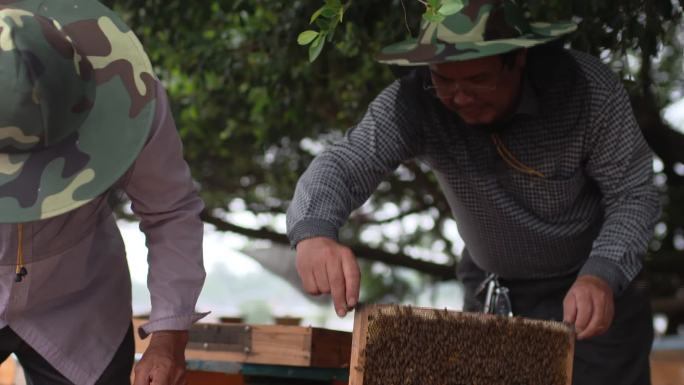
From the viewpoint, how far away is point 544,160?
325 centimetres

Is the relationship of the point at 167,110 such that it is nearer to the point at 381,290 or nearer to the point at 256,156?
the point at 256,156

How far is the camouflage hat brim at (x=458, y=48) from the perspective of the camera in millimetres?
2990

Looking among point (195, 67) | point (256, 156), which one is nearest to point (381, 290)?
point (256, 156)

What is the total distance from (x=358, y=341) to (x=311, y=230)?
1.18 ft

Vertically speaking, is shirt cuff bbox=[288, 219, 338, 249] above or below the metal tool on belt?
above

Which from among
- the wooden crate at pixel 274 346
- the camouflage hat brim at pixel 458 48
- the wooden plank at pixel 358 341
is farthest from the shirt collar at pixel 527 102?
the wooden plank at pixel 358 341

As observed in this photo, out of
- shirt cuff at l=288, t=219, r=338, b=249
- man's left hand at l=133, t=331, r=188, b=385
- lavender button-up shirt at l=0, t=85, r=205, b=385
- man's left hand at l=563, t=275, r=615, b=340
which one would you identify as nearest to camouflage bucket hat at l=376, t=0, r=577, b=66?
shirt cuff at l=288, t=219, r=338, b=249

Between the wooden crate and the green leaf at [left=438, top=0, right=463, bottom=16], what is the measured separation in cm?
114

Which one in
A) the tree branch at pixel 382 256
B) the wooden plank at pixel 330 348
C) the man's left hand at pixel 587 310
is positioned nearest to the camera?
the man's left hand at pixel 587 310

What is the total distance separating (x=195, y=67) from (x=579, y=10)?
7.45 feet

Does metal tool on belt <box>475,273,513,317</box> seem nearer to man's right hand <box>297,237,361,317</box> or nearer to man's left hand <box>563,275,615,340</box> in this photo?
man's left hand <box>563,275,615,340</box>

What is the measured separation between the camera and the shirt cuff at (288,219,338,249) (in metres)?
2.70

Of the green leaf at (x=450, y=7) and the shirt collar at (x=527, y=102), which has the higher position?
the green leaf at (x=450, y=7)

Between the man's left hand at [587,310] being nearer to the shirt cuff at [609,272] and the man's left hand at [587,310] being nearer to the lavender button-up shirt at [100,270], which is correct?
the shirt cuff at [609,272]
